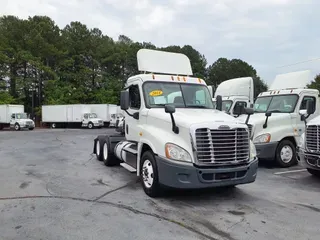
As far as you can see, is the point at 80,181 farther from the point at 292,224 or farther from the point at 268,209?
the point at 292,224

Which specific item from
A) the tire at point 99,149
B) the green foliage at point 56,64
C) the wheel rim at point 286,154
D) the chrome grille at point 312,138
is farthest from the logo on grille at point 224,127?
the green foliage at point 56,64

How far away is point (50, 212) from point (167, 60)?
15.1 ft

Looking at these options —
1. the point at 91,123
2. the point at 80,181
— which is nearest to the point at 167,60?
the point at 80,181

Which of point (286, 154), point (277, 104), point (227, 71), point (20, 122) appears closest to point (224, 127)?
point (286, 154)

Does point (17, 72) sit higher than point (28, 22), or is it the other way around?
point (28, 22)

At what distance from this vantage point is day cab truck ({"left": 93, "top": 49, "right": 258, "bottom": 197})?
5.08 m

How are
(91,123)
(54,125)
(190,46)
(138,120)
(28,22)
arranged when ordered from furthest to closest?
(190,46)
(28,22)
(54,125)
(91,123)
(138,120)

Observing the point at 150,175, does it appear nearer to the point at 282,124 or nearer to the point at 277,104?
the point at 282,124

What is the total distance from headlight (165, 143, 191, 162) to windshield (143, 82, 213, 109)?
144 cm

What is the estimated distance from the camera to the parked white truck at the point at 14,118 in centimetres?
3350

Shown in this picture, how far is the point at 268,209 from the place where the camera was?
5.07 m

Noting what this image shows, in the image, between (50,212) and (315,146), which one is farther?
(315,146)

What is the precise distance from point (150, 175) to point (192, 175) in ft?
3.21

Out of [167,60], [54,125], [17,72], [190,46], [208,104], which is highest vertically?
[190,46]
